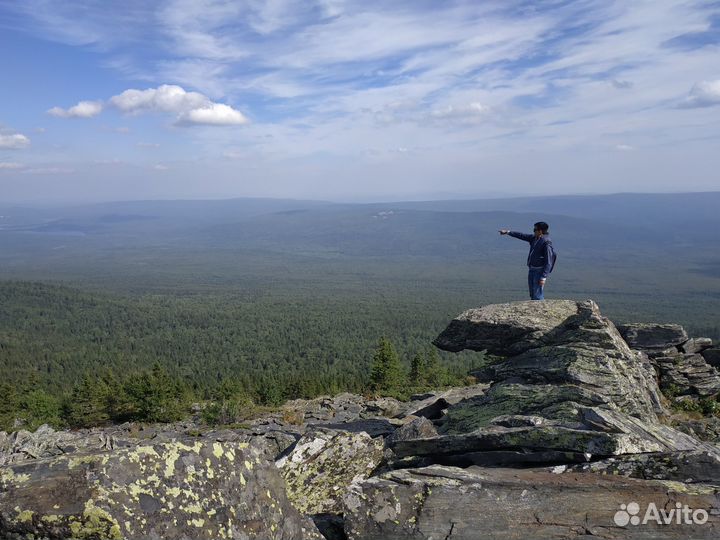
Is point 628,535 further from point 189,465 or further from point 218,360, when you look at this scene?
point 218,360

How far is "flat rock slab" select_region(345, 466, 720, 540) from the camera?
6.61 metres

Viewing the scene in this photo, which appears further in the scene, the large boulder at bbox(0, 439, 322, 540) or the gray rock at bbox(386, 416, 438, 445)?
the gray rock at bbox(386, 416, 438, 445)

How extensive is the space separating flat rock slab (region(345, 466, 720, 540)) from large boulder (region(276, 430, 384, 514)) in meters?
1.67

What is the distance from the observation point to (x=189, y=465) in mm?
6477

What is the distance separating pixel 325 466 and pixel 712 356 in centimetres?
2465

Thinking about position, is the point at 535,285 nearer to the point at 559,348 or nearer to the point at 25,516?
the point at 559,348

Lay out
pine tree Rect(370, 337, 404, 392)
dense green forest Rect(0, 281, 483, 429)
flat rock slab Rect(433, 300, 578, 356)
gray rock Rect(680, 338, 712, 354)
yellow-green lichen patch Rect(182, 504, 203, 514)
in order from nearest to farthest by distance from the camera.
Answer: yellow-green lichen patch Rect(182, 504, 203, 514)
flat rock slab Rect(433, 300, 578, 356)
gray rock Rect(680, 338, 712, 354)
pine tree Rect(370, 337, 404, 392)
dense green forest Rect(0, 281, 483, 429)

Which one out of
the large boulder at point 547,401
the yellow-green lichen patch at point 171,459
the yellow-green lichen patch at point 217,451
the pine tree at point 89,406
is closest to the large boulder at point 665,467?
the large boulder at point 547,401

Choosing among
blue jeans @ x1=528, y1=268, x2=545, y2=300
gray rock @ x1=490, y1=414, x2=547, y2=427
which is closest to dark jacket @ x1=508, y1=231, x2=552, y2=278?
blue jeans @ x1=528, y1=268, x2=545, y2=300

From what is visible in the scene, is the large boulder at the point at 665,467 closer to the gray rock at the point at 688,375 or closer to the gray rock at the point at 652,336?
the gray rock at the point at 652,336

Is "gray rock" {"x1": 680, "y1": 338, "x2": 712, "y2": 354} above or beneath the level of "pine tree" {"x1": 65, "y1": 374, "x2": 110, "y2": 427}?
above

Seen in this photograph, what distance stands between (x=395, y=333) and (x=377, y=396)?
127575mm

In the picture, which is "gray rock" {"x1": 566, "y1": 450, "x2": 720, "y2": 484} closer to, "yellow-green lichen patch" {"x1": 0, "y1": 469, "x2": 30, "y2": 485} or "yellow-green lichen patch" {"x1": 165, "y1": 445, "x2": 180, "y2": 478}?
"yellow-green lichen patch" {"x1": 165, "y1": 445, "x2": 180, "y2": 478}

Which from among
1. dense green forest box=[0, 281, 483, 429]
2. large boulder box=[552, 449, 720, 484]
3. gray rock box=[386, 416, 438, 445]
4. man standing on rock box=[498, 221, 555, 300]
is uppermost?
man standing on rock box=[498, 221, 555, 300]
